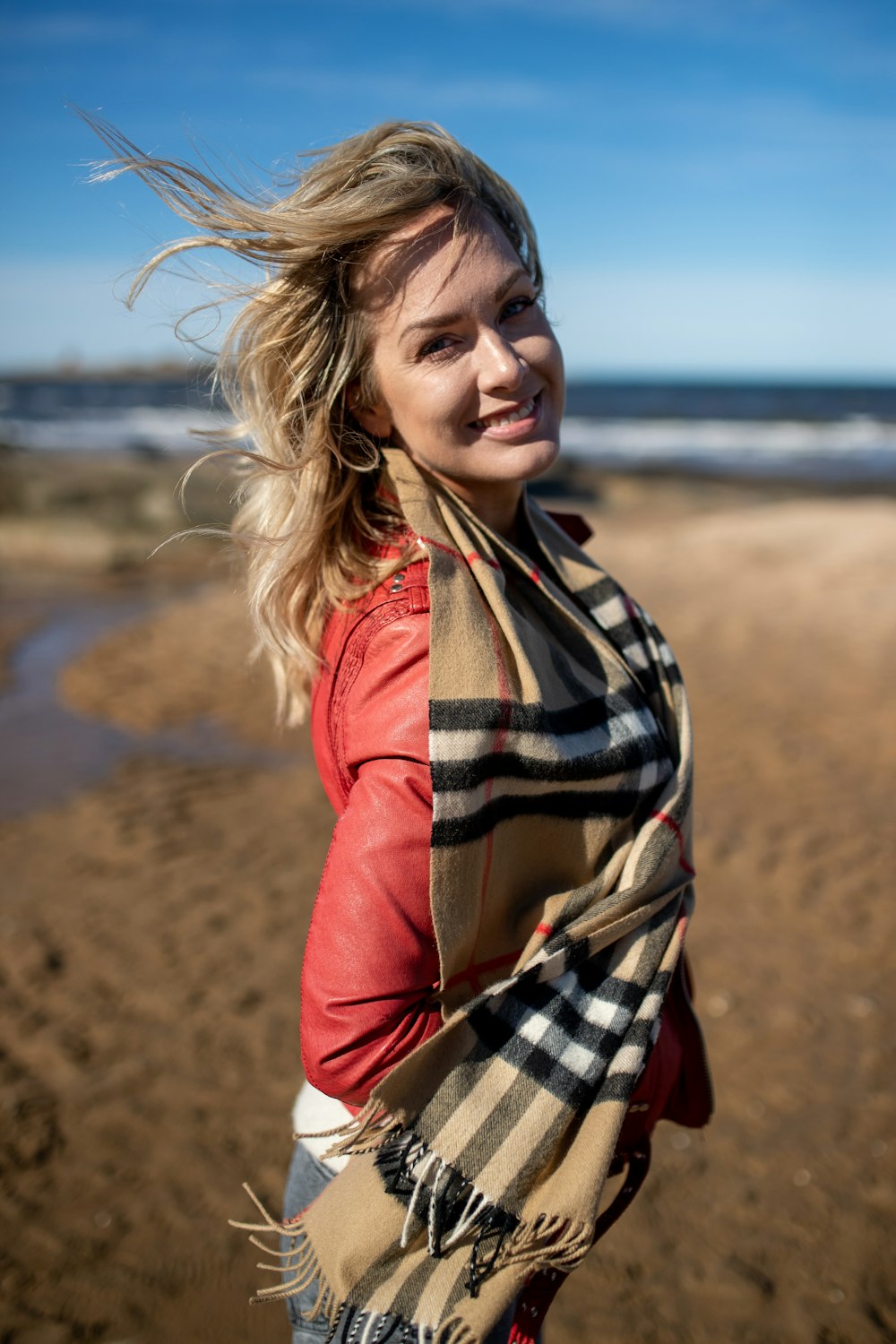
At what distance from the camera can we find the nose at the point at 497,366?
58.9 inches

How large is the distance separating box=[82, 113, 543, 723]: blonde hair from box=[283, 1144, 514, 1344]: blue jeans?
2.55 ft

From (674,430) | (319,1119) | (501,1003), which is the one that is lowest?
(674,430)

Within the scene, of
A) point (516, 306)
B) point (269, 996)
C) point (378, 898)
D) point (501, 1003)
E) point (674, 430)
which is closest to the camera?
point (378, 898)

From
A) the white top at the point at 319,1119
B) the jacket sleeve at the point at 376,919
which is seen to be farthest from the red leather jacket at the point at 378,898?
the white top at the point at 319,1119

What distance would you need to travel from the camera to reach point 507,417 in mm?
1549

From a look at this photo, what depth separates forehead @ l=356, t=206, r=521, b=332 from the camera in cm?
151

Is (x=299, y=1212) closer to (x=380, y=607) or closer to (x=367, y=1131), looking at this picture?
(x=367, y=1131)

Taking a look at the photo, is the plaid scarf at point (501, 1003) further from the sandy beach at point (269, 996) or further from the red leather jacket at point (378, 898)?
the sandy beach at point (269, 996)

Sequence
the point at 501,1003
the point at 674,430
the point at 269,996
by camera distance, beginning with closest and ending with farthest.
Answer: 1. the point at 501,1003
2. the point at 269,996
3. the point at 674,430

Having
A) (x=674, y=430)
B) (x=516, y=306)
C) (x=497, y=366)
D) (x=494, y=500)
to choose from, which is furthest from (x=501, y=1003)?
(x=674, y=430)

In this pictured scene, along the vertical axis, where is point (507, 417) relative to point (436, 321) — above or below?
below

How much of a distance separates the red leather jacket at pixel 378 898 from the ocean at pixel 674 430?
1345 centimetres

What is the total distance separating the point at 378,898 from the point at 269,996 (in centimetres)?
283

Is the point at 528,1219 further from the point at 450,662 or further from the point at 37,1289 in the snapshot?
the point at 37,1289
